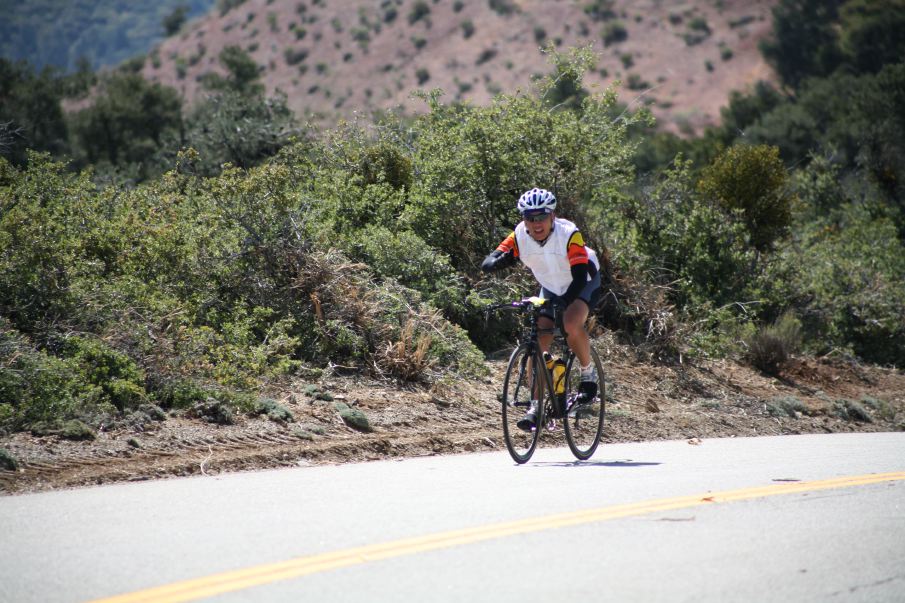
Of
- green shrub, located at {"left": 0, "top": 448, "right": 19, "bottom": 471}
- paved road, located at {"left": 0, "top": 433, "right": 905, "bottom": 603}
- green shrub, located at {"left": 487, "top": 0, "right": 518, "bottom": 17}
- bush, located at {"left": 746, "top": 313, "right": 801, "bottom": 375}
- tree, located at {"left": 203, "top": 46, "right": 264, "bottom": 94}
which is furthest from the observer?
green shrub, located at {"left": 487, "top": 0, "right": 518, "bottom": 17}

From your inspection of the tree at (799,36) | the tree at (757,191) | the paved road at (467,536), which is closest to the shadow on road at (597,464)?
the paved road at (467,536)

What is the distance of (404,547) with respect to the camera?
17.9ft

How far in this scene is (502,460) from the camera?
8.99 m

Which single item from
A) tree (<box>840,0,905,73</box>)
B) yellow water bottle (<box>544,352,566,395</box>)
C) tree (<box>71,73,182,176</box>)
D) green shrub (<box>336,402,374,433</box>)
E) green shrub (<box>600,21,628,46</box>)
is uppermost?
green shrub (<box>600,21,628,46</box>)

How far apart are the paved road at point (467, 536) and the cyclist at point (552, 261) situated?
52.8 inches

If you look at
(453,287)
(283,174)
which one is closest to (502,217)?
(453,287)

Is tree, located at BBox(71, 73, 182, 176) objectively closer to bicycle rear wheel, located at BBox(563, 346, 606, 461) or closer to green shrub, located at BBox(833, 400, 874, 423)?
green shrub, located at BBox(833, 400, 874, 423)

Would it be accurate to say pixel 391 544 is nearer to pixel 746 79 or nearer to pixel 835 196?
pixel 835 196

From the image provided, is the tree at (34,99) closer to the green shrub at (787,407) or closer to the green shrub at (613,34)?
the green shrub at (787,407)

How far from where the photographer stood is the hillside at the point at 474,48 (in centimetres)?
8756

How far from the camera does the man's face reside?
8.74 meters

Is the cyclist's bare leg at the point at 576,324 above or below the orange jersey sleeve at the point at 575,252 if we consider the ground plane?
below

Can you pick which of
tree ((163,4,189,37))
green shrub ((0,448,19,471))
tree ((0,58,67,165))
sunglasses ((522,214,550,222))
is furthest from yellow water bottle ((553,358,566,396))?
tree ((163,4,189,37))

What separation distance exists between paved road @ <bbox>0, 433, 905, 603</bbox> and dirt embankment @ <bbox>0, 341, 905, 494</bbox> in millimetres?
715
